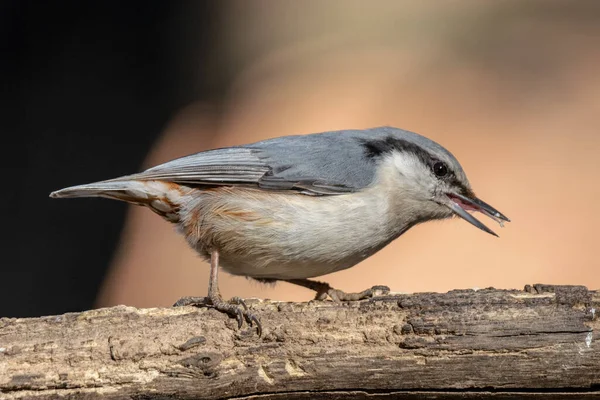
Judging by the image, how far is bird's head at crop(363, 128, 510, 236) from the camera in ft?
11.4

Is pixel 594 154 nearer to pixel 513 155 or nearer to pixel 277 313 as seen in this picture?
pixel 513 155

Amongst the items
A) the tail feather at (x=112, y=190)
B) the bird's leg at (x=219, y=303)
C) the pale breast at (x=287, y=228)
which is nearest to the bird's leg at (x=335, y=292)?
the pale breast at (x=287, y=228)

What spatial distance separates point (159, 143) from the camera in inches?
250

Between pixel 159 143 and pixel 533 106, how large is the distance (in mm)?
2845

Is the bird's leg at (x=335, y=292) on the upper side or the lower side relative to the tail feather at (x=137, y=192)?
lower

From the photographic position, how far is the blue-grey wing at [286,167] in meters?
3.41

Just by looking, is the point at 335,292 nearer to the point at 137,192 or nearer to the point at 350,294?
the point at 350,294

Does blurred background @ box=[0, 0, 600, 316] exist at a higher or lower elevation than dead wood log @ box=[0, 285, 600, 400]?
higher

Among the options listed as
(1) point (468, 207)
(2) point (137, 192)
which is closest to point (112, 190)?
(2) point (137, 192)

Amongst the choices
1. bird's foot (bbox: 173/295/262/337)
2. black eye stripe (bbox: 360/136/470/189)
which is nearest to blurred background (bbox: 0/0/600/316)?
black eye stripe (bbox: 360/136/470/189)

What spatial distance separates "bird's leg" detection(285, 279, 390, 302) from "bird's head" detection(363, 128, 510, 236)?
0.44 m

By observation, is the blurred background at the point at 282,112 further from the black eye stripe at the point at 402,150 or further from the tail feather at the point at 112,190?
the tail feather at the point at 112,190

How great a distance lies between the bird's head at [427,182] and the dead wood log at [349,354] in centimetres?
69

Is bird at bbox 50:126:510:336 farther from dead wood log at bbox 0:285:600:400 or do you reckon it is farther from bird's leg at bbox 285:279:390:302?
dead wood log at bbox 0:285:600:400
